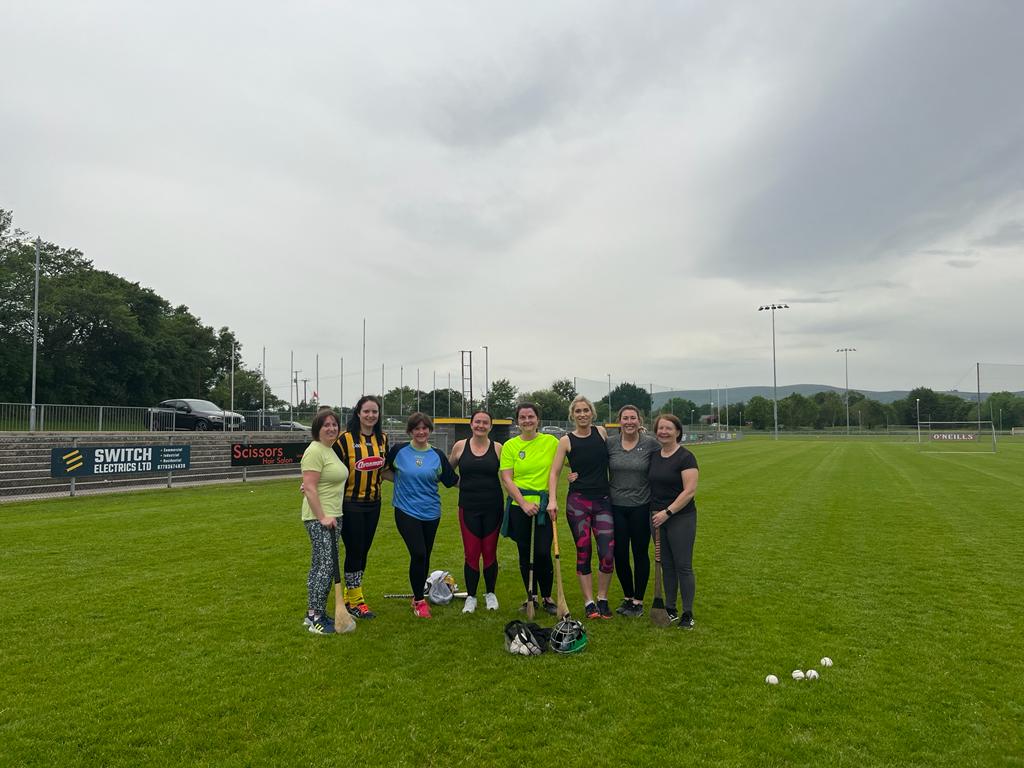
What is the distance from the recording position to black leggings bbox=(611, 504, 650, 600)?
548 cm

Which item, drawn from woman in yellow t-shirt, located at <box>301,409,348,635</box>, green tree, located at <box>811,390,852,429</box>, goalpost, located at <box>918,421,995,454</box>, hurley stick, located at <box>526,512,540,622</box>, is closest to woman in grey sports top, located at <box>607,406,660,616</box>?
hurley stick, located at <box>526,512,540,622</box>

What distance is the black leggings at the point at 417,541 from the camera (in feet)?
18.0

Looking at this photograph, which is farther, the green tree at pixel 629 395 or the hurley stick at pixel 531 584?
the green tree at pixel 629 395

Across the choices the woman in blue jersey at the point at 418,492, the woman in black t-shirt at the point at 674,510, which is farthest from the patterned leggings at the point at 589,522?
the woman in blue jersey at the point at 418,492

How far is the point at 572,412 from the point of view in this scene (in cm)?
561

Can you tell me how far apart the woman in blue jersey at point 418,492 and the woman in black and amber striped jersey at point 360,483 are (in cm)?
18

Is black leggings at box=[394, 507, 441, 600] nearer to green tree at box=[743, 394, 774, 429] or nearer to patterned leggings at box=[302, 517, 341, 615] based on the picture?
patterned leggings at box=[302, 517, 341, 615]

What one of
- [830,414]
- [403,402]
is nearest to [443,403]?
[403,402]

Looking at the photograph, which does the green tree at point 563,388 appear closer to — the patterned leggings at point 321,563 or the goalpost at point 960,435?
the goalpost at point 960,435

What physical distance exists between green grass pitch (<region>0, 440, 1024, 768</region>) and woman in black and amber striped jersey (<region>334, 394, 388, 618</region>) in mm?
529

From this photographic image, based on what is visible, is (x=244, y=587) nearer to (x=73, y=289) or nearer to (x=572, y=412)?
(x=572, y=412)

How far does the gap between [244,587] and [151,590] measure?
35.5 inches

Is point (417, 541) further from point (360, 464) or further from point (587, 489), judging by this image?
point (587, 489)

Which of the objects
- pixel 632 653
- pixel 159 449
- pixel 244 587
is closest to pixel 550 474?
pixel 632 653
